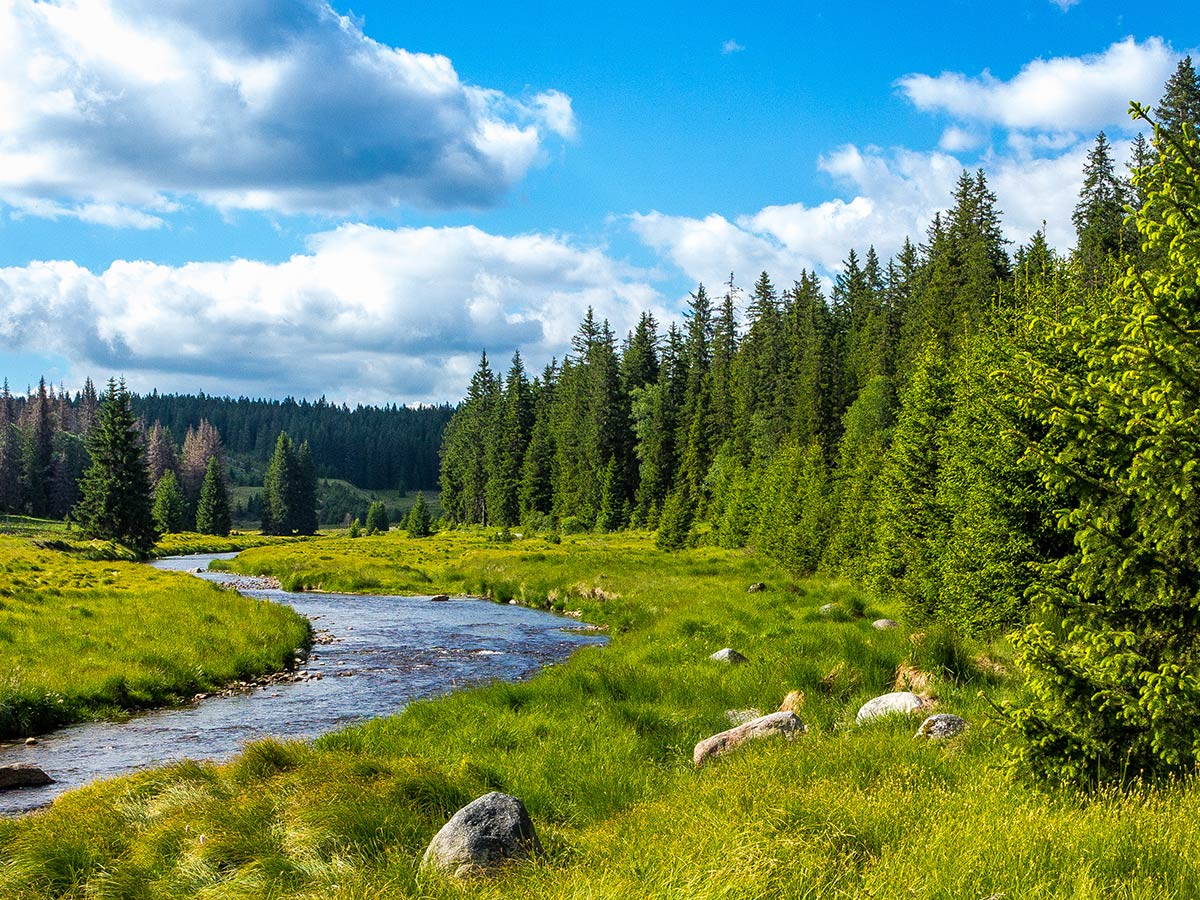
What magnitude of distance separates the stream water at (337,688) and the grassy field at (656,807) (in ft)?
9.98

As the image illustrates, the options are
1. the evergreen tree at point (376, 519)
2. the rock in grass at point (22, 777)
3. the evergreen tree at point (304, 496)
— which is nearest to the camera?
the rock in grass at point (22, 777)

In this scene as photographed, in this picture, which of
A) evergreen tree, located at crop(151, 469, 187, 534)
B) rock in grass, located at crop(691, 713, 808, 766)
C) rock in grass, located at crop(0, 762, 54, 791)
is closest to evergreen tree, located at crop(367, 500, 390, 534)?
evergreen tree, located at crop(151, 469, 187, 534)

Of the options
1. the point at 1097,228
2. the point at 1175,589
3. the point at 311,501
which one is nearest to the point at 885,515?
the point at 1175,589

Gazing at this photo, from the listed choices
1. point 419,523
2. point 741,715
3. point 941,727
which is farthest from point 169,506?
point 941,727

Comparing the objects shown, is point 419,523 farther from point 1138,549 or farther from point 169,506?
point 1138,549

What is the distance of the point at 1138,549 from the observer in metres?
7.04

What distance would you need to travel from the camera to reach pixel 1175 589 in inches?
283

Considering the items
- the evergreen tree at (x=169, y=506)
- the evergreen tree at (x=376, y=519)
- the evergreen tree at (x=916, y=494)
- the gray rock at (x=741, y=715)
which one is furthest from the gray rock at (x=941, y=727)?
the evergreen tree at (x=169, y=506)

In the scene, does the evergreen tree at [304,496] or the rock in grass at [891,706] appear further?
the evergreen tree at [304,496]

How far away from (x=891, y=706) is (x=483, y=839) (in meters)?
7.12

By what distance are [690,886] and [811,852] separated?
1275 millimetres

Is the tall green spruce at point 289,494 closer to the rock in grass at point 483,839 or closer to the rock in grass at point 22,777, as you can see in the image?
the rock in grass at point 22,777

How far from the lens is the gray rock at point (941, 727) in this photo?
1028 cm

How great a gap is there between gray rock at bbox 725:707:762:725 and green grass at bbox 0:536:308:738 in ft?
42.6
